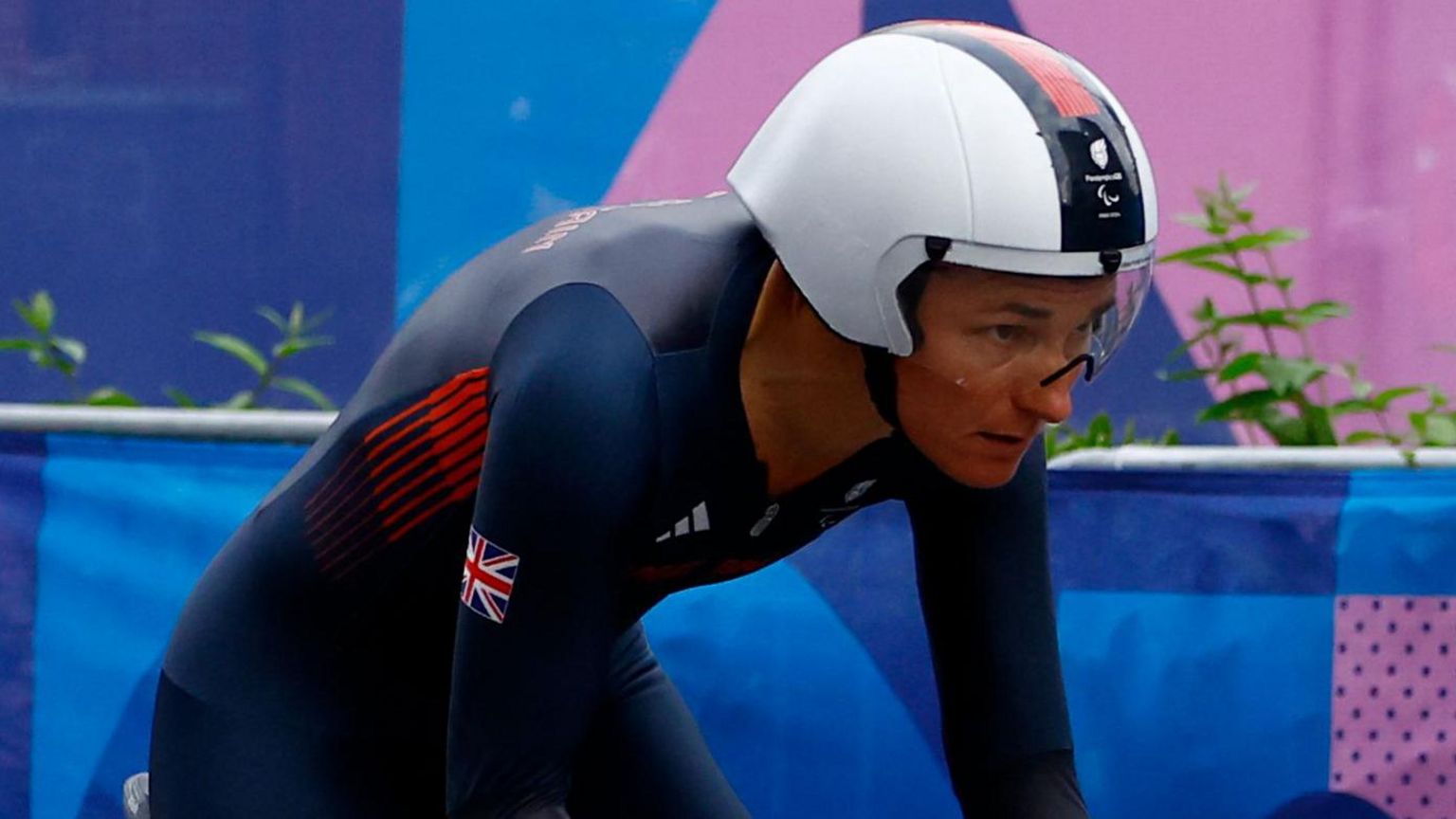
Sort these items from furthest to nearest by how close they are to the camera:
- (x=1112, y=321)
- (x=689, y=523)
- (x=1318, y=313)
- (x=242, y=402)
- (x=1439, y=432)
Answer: (x=242, y=402) < (x=1318, y=313) < (x=1439, y=432) < (x=689, y=523) < (x=1112, y=321)

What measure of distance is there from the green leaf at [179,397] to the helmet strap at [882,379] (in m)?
2.60

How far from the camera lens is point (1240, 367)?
13.1 feet

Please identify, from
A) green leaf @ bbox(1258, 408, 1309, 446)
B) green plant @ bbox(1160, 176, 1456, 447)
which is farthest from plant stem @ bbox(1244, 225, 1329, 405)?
green leaf @ bbox(1258, 408, 1309, 446)

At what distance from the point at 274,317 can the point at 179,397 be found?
0.34 metres

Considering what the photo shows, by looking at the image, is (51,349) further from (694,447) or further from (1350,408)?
(694,447)

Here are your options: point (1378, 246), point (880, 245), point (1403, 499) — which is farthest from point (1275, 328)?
point (880, 245)

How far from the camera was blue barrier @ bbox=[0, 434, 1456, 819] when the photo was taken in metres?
3.44

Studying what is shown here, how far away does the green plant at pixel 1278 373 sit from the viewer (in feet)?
13.0

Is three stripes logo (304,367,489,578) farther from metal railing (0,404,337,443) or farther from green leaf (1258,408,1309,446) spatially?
green leaf (1258,408,1309,446)

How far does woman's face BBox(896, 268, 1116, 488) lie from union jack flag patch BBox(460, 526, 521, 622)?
0.41 meters

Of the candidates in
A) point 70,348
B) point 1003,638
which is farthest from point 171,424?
point 1003,638

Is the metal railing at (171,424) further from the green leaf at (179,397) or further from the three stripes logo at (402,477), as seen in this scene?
the three stripes logo at (402,477)

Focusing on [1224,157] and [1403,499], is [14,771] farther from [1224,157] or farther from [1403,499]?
[1224,157]

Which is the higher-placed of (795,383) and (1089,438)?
(795,383)
